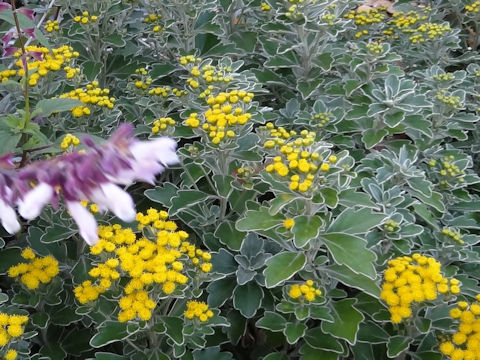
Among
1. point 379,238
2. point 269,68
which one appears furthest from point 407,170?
point 269,68

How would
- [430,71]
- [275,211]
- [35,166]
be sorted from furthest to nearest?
[430,71] → [275,211] → [35,166]

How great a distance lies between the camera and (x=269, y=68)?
2598 millimetres

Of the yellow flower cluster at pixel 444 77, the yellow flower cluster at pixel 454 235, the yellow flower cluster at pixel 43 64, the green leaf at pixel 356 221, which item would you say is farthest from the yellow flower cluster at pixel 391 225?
the yellow flower cluster at pixel 43 64

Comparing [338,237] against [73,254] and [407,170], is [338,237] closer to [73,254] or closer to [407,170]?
[407,170]

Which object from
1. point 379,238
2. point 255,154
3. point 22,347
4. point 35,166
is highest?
point 35,166

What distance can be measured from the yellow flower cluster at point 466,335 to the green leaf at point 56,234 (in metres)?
1.23

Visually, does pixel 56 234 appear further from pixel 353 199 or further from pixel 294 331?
pixel 353 199

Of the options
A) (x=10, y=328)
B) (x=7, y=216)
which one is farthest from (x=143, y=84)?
(x=7, y=216)

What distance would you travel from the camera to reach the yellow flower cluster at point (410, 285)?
1.42 metres

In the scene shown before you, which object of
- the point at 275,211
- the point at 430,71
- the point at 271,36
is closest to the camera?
the point at 275,211

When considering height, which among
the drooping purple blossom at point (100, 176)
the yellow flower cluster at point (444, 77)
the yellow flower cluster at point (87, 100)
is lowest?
the yellow flower cluster at point (444, 77)

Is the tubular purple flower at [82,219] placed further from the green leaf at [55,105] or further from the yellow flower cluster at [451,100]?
the yellow flower cluster at [451,100]

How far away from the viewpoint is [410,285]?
145 cm

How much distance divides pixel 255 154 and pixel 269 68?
938mm
